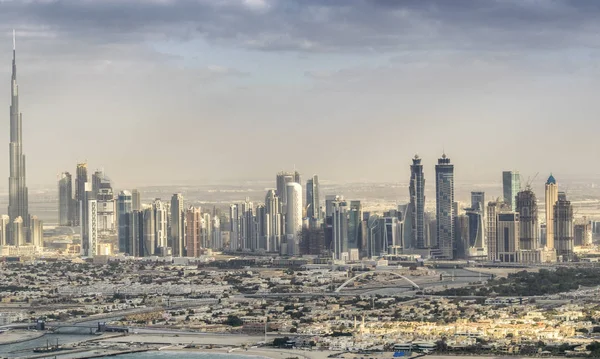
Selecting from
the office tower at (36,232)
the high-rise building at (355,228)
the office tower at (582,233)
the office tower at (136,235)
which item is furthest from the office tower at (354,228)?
the office tower at (36,232)

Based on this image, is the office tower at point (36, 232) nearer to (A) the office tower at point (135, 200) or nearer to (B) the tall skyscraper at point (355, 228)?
(A) the office tower at point (135, 200)

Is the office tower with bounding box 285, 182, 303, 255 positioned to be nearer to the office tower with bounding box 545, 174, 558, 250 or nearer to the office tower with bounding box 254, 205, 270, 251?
the office tower with bounding box 254, 205, 270, 251

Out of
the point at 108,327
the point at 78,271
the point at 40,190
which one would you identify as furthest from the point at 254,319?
the point at 40,190

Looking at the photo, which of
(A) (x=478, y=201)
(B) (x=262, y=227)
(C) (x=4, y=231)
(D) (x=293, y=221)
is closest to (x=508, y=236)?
(A) (x=478, y=201)

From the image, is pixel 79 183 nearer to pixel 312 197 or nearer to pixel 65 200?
pixel 65 200

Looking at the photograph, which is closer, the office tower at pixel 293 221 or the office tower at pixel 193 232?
the office tower at pixel 193 232

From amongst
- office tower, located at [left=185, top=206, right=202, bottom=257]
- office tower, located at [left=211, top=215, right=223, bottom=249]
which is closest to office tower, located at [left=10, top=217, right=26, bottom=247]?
office tower, located at [left=185, top=206, right=202, bottom=257]
